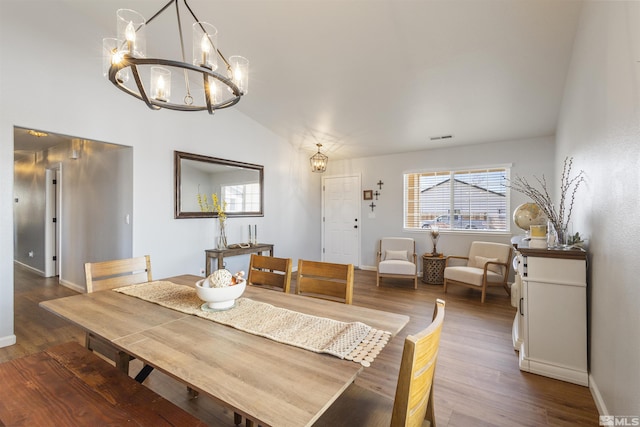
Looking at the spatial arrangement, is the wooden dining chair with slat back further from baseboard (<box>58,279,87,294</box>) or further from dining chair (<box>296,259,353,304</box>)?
baseboard (<box>58,279,87,294</box>)

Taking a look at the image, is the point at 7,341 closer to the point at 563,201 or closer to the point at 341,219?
the point at 341,219

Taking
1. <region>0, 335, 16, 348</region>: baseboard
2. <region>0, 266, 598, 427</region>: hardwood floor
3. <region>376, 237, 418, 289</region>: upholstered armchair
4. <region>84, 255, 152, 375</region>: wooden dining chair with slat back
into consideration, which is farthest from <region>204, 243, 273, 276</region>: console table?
<region>376, 237, 418, 289</region>: upholstered armchair

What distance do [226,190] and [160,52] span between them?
192 cm

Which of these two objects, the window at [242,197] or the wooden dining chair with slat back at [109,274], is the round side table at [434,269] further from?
the wooden dining chair with slat back at [109,274]

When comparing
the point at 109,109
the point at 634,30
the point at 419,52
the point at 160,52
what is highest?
the point at 160,52

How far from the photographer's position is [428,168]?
525 cm

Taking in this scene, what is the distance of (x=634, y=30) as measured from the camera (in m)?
1.36

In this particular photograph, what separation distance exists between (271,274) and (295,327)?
0.85m

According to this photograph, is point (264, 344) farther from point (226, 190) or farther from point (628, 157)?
point (226, 190)

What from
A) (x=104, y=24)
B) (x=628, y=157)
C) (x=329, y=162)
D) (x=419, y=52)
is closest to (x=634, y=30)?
(x=628, y=157)

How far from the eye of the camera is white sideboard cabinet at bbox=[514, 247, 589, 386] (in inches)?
81.2

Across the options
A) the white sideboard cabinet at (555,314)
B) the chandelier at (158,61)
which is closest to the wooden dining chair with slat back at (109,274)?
the chandelier at (158,61)

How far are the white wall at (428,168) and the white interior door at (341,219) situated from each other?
6.1 inches

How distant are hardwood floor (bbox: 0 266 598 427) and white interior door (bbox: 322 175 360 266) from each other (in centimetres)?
222
